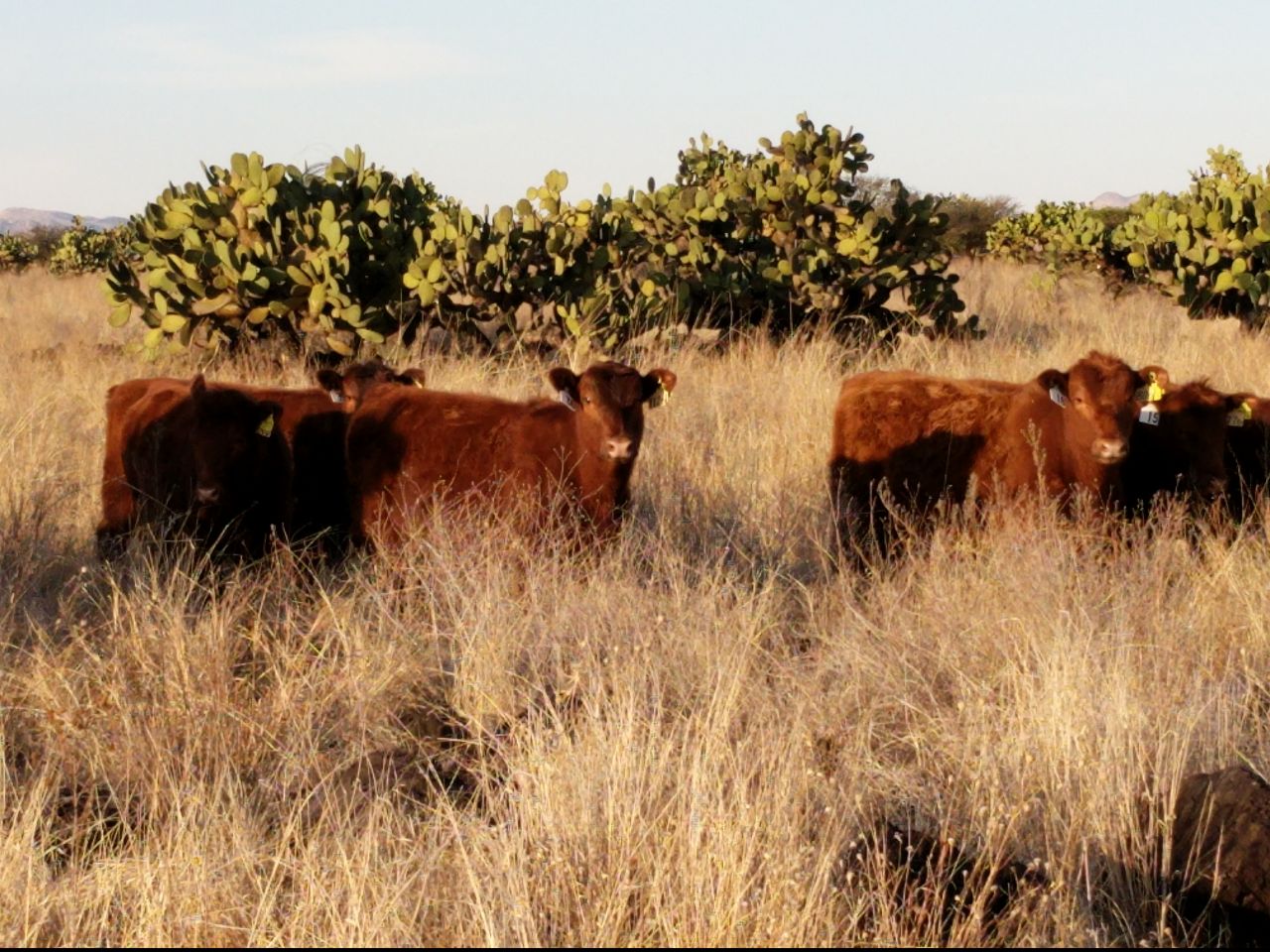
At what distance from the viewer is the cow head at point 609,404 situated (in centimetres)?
725

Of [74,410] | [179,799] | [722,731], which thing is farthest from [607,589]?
[74,410]

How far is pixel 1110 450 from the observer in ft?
24.6

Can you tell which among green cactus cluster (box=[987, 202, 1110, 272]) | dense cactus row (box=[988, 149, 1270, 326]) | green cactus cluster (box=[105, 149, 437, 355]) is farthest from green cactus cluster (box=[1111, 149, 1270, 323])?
green cactus cluster (box=[105, 149, 437, 355])

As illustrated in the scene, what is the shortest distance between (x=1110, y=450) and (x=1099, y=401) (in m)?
0.27

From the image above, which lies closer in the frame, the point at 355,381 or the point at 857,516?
the point at 857,516

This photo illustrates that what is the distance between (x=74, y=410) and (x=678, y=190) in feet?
24.9

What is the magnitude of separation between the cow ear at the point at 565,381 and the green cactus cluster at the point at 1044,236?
16699 millimetres

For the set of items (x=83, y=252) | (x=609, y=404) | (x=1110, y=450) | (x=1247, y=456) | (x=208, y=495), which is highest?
(x=609, y=404)

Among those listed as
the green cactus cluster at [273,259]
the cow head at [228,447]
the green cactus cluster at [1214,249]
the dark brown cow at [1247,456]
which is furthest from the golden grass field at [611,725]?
the green cactus cluster at [1214,249]

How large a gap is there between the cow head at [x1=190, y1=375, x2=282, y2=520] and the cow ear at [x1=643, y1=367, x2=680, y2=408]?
182 cm

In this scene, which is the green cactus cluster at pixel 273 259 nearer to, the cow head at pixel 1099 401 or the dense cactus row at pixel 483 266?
the dense cactus row at pixel 483 266

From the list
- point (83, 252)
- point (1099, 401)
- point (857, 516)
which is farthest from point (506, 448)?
point (83, 252)

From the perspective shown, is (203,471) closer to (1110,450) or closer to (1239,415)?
(1110,450)

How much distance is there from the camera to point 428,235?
13.9m
